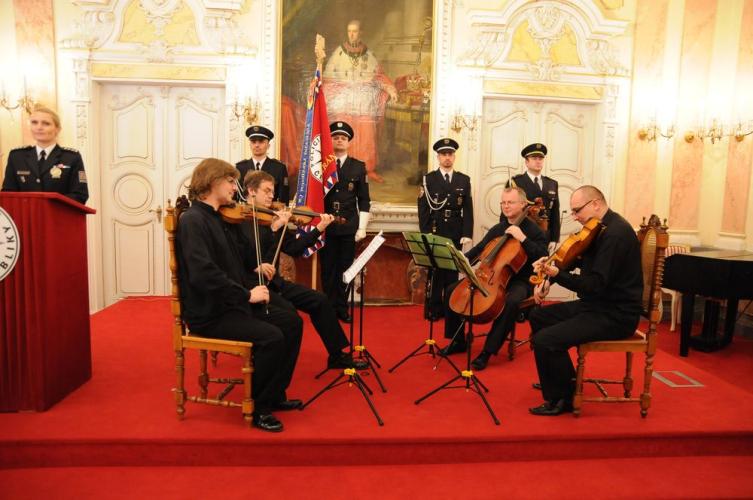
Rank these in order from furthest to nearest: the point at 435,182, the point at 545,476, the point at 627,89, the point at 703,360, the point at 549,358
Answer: the point at 627,89 → the point at 435,182 → the point at 703,360 → the point at 549,358 → the point at 545,476

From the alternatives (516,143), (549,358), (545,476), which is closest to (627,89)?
(516,143)

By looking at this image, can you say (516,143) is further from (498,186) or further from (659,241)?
(659,241)

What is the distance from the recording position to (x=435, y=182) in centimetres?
625

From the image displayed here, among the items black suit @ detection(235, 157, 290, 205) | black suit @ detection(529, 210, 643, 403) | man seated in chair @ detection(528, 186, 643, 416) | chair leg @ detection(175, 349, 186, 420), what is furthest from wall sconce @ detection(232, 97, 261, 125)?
black suit @ detection(529, 210, 643, 403)

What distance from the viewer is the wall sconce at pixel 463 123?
702 centimetres

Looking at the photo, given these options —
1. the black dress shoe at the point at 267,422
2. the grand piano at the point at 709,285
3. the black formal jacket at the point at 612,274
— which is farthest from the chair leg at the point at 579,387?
the grand piano at the point at 709,285

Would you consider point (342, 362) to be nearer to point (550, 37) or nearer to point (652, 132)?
point (550, 37)

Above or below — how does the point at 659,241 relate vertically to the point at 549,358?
above

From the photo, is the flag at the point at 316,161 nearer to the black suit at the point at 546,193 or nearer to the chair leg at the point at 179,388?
the black suit at the point at 546,193

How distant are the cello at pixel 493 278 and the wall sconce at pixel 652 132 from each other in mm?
3656

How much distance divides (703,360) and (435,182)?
127 inches

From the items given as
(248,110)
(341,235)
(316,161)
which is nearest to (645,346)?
(341,235)

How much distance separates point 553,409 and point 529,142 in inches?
181

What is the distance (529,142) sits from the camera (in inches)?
290
